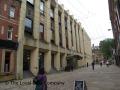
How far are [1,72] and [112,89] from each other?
14.0 meters

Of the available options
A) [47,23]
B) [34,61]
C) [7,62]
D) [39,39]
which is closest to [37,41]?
[39,39]

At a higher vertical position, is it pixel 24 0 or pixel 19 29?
pixel 24 0

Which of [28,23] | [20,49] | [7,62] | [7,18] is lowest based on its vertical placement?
[7,62]

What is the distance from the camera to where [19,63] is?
26.4 meters

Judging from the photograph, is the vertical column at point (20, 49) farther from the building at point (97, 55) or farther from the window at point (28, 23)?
the building at point (97, 55)

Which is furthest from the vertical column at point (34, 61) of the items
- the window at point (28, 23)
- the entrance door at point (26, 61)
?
the window at point (28, 23)

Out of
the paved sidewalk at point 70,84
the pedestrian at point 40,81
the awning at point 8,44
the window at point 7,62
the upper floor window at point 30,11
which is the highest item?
the upper floor window at point 30,11

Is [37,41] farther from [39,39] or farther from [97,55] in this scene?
[97,55]

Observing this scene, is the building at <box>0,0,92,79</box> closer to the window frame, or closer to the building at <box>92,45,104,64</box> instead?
the window frame

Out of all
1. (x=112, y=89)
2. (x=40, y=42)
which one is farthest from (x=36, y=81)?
(x=40, y=42)

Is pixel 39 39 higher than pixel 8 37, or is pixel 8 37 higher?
pixel 39 39

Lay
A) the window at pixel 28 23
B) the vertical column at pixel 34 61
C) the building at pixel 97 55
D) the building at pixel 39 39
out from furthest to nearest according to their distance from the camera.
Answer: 1. the building at pixel 97 55
2. the vertical column at pixel 34 61
3. the window at pixel 28 23
4. the building at pixel 39 39

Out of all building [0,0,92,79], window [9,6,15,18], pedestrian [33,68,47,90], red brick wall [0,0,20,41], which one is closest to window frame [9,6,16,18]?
window [9,6,15,18]

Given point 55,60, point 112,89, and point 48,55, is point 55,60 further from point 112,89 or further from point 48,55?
point 112,89
